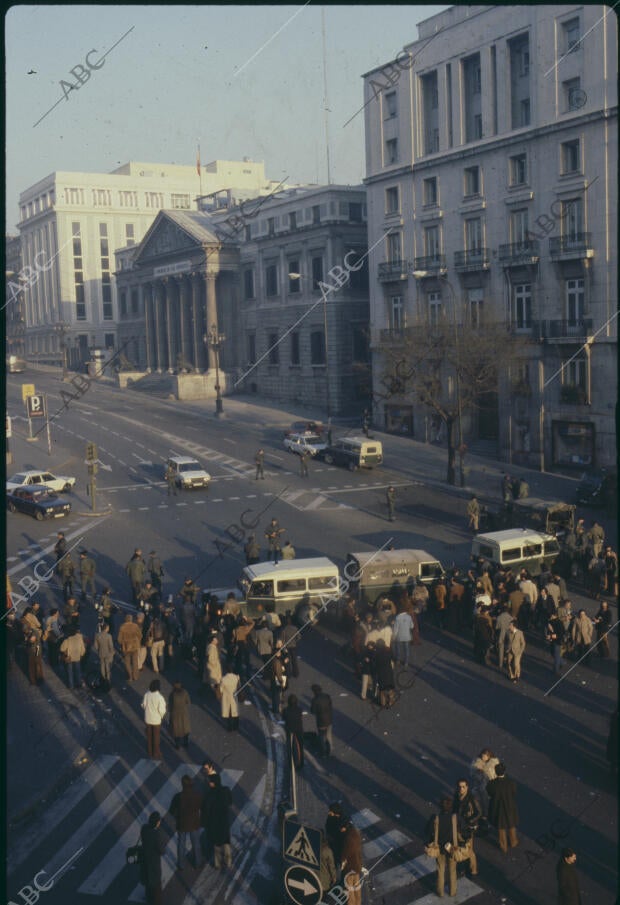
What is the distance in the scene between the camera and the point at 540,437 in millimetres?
47656

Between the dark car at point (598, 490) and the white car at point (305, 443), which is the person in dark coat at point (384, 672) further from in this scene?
the white car at point (305, 443)

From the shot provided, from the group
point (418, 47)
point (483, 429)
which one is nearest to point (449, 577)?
point (483, 429)

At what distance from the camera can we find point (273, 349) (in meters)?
78.1

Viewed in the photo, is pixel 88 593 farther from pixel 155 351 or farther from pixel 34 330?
pixel 34 330

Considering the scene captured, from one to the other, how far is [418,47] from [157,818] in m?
50.4

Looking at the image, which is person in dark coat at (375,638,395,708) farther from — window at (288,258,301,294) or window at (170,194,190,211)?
window at (170,194,190,211)

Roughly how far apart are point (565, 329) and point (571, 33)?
1375cm

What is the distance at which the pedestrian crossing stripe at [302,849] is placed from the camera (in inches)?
400

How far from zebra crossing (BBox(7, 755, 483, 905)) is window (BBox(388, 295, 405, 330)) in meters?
45.4

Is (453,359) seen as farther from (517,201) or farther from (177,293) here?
(177,293)

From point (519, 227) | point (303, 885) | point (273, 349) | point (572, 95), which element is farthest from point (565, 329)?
point (303, 885)

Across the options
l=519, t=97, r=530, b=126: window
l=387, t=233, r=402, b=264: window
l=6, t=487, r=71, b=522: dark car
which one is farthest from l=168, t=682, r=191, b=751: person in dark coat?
l=387, t=233, r=402, b=264: window

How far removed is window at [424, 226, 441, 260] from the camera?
54.5 m

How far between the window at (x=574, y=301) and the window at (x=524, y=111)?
875 cm
